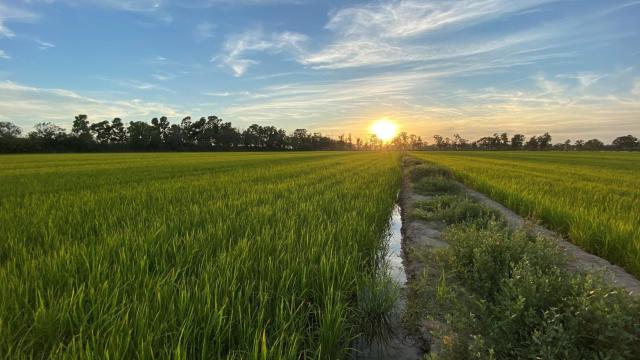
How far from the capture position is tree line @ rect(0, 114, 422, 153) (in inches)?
2608

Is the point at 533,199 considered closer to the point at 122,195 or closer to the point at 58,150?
the point at 122,195

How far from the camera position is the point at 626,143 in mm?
118188

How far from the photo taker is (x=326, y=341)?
88.1 inches

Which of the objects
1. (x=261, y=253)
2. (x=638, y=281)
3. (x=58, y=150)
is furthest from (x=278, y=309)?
(x=58, y=150)

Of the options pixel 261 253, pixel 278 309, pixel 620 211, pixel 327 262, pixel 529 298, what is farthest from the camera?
pixel 620 211

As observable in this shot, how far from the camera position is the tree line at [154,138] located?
66.2m

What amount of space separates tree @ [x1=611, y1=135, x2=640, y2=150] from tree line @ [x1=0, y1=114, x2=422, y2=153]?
102m

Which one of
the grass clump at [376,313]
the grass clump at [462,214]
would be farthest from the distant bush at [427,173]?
the grass clump at [376,313]

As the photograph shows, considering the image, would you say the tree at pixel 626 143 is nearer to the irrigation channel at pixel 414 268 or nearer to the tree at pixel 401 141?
the tree at pixel 401 141

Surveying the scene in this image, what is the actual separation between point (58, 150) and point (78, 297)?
80599mm

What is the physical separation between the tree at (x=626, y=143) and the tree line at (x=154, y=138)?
102067 mm

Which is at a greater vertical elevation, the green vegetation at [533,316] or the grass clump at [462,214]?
the green vegetation at [533,316]

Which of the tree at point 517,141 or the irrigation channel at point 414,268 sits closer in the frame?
the irrigation channel at point 414,268

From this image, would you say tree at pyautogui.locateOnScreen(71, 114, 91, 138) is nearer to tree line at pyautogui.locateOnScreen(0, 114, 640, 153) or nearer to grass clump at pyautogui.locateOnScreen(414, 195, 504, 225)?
tree line at pyautogui.locateOnScreen(0, 114, 640, 153)
